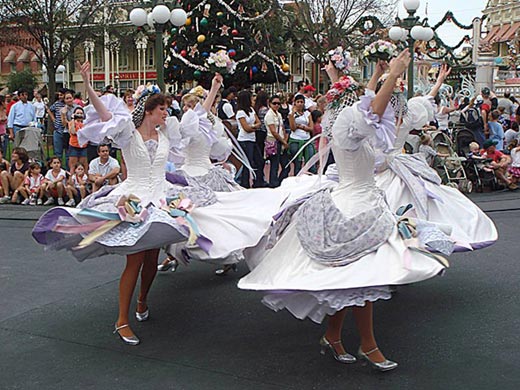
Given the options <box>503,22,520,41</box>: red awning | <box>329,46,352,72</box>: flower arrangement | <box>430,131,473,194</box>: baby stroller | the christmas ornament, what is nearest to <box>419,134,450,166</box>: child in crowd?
<box>430,131,473,194</box>: baby stroller

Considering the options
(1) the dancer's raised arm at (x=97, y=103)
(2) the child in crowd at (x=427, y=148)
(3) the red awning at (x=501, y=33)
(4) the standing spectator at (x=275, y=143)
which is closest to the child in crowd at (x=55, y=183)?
(4) the standing spectator at (x=275, y=143)

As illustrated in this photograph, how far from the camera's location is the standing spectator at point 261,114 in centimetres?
1202

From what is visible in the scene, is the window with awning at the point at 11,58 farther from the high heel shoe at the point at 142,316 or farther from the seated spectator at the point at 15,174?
the high heel shoe at the point at 142,316

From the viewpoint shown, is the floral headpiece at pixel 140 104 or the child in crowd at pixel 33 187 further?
the child in crowd at pixel 33 187

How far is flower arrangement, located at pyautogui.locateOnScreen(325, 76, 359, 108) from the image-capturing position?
15.9ft

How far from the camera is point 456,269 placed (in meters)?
6.98

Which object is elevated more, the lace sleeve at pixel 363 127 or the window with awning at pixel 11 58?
the window with awning at pixel 11 58

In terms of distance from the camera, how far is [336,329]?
182 inches

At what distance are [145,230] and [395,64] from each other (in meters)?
1.94

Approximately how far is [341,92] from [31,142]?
31.7ft

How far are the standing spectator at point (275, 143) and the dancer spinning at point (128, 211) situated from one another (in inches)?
252

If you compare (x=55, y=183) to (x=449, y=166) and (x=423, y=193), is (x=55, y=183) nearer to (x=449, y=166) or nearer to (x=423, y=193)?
(x=449, y=166)

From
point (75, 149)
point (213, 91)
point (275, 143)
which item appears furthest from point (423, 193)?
point (75, 149)

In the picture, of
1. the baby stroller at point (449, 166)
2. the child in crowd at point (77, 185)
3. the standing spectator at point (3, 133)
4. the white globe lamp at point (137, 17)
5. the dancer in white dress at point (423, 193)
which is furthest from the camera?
the standing spectator at point (3, 133)
